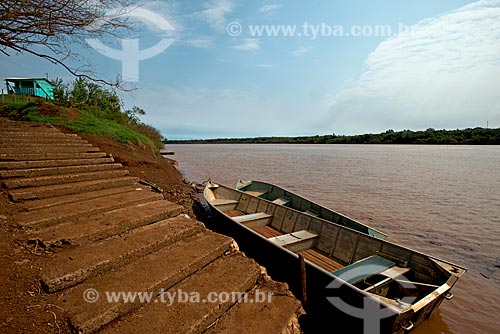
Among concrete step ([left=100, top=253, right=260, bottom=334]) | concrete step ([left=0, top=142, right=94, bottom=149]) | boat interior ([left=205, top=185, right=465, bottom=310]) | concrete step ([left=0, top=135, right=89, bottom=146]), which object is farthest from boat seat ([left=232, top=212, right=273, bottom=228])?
concrete step ([left=0, top=135, right=89, bottom=146])

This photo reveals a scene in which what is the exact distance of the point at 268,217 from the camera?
747 centimetres

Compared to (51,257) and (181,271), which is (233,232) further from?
(51,257)

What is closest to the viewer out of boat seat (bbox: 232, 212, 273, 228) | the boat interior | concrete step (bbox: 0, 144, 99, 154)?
the boat interior

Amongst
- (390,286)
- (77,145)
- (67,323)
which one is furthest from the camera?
(77,145)

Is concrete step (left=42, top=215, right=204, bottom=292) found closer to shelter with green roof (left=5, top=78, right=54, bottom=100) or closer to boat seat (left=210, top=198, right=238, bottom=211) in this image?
boat seat (left=210, top=198, right=238, bottom=211)

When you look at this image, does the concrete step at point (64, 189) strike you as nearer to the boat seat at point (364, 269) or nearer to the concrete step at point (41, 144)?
the concrete step at point (41, 144)

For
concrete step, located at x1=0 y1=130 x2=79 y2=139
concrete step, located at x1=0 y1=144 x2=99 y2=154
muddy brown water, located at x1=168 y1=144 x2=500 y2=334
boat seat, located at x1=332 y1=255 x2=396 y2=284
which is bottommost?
muddy brown water, located at x1=168 y1=144 x2=500 y2=334

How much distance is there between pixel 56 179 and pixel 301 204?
21.8ft

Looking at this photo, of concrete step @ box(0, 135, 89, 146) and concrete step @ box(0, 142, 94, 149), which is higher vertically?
concrete step @ box(0, 135, 89, 146)

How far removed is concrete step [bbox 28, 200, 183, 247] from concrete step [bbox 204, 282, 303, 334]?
170 cm

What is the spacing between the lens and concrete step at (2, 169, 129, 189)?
12.9ft

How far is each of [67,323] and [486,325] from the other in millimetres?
5987

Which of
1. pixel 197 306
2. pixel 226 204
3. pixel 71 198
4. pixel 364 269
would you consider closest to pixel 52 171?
pixel 71 198

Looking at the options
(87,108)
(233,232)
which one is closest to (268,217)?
(233,232)
